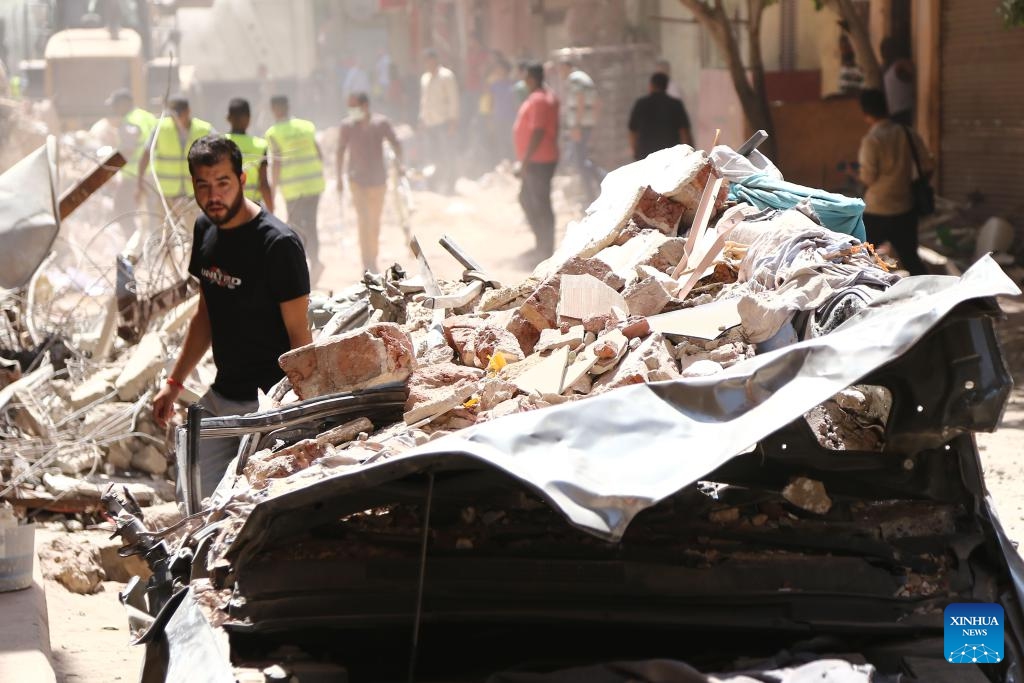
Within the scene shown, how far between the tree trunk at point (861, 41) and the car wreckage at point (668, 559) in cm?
1068

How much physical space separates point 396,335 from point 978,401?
1803 millimetres

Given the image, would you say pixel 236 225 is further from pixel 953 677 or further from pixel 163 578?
pixel 953 677

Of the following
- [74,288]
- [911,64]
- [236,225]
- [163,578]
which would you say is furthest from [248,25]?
[163,578]

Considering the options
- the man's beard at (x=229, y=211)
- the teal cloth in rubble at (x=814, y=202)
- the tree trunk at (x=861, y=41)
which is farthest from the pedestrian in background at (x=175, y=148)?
the teal cloth in rubble at (x=814, y=202)

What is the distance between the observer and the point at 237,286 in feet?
16.2

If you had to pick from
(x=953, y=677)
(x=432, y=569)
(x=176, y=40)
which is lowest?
(x=953, y=677)

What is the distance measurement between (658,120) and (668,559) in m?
11.4

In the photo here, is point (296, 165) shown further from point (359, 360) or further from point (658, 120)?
point (359, 360)

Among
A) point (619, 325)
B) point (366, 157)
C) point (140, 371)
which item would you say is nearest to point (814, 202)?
point (619, 325)

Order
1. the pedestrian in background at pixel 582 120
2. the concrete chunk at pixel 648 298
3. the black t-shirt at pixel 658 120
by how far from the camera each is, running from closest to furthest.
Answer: the concrete chunk at pixel 648 298, the black t-shirt at pixel 658 120, the pedestrian in background at pixel 582 120

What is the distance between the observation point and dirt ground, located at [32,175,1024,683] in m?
5.24

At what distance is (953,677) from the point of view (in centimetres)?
281

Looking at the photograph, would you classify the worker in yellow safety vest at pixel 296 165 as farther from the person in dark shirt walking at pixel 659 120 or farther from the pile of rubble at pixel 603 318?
the pile of rubble at pixel 603 318

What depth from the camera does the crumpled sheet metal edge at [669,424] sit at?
254cm
